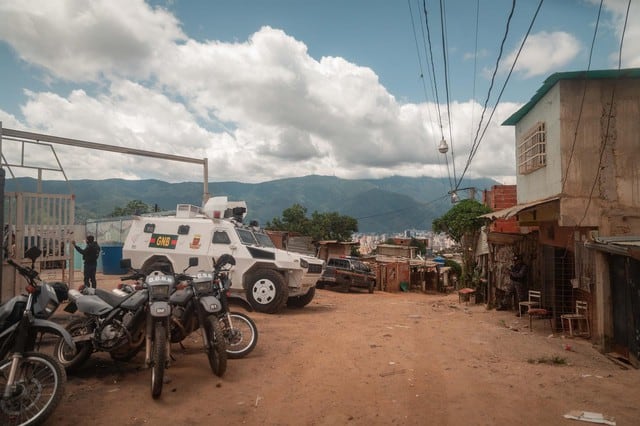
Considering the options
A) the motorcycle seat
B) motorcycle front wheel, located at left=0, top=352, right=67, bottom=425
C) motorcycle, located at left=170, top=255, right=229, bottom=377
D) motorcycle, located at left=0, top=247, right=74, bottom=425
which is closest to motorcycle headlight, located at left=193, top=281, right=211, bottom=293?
motorcycle, located at left=170, top=255, right=229, bottom=377

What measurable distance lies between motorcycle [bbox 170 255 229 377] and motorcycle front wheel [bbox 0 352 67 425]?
63.0 inches

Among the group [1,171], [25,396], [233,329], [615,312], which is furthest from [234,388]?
[615,312]

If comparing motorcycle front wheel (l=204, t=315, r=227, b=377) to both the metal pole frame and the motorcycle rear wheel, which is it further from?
the metal pole frame

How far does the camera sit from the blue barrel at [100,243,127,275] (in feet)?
64.4

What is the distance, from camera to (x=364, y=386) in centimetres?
491

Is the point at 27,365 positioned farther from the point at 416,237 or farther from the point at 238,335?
the point at 416,237

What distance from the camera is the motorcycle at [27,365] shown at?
3648 millimetres

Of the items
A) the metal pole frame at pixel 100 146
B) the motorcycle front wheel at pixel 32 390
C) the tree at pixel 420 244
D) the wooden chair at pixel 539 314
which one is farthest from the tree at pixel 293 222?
the motorcycle front wheel at pixel 32 390

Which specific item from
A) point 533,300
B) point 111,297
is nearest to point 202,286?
point 111,297

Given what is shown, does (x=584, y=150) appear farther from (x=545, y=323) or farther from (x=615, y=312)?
(x=545, y=323)

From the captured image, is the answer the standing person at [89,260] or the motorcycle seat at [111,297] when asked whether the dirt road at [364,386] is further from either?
the standing person at [89,260]

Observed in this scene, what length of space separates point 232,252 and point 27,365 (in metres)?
6.50

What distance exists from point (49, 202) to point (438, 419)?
7.62 metres

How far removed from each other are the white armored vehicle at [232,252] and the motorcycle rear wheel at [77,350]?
15.7 feet
